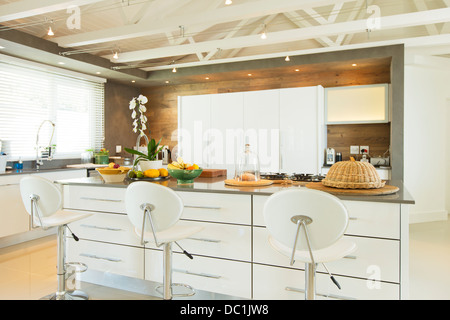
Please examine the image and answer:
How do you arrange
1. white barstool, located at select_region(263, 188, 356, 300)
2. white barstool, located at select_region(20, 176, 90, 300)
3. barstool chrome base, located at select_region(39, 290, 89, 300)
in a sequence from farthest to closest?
barstool chrome base, located at select_region(39, 290, 89, 300), white barstool, located at select_region(20, 176, 90, 300), white barstool, located at select_region(263, 188, 356, 300)

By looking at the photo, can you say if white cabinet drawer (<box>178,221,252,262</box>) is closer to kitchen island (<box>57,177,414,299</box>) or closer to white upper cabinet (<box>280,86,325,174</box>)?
kitchen island (<box>57,177,414,299</box>)

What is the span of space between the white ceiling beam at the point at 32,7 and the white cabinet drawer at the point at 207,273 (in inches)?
90.4

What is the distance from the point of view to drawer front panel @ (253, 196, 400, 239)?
201 cm

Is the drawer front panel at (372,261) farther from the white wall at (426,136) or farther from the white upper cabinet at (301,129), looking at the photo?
the white wall at (426,136)

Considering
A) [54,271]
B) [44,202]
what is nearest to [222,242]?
[44,202]

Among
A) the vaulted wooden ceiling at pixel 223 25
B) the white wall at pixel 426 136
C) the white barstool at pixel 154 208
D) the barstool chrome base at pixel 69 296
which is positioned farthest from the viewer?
the white wall at pixel 426 136

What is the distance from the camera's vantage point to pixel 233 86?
20.4ft

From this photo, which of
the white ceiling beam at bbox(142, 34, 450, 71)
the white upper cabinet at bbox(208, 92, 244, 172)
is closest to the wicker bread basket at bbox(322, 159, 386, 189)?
the white ceiling beam at bbox(142, 34, 450, 71)

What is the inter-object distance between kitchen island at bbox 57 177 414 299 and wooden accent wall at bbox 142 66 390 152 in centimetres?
306

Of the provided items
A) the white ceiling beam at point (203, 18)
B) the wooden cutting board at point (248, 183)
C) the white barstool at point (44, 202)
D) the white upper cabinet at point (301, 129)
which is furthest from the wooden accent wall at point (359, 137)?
the white barstool at point (44, 202)

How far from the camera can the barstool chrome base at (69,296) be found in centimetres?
254

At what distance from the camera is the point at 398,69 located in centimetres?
454

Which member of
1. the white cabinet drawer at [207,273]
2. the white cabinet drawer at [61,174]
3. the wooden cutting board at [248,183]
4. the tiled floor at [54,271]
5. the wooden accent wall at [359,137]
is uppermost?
the wooden accent wall at [359,137]

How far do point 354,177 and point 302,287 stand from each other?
0.77m
